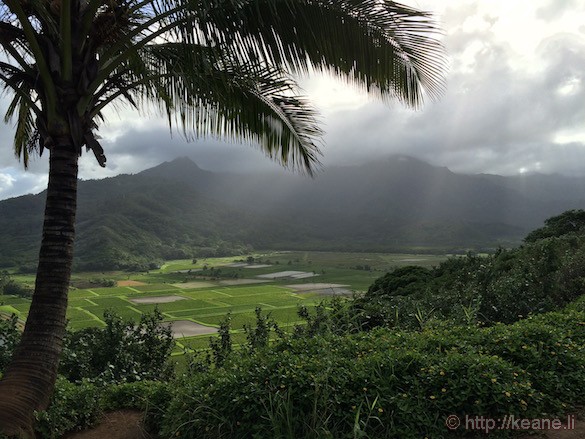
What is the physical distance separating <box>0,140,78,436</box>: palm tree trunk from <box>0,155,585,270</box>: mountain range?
12.2 m

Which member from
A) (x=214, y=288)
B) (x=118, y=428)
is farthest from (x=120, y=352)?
(x=214, y=288)

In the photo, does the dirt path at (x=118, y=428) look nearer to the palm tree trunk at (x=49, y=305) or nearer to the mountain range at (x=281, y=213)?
the palm tree trunk at (x=49, y=305)

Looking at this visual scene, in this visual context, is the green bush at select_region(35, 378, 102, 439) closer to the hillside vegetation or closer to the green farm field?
the hillside vegetation

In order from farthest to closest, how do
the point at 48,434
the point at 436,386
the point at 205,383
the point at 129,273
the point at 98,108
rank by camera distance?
the point at 129,273, the point at 98,108, the point at 48,434, the point at 205,383, the point at 436,386

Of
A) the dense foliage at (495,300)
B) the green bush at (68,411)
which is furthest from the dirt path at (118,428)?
the dense foliage at (495,300)

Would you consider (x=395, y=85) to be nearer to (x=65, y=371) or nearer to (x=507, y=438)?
(x=507, y=438)

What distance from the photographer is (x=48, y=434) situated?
376 centimetres

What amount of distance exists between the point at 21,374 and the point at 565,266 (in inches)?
293

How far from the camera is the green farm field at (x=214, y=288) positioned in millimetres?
32406

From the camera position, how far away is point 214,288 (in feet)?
177

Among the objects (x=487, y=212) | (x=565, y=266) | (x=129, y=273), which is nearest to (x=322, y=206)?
(x=487, y=212)

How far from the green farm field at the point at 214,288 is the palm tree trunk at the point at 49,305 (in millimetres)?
17920

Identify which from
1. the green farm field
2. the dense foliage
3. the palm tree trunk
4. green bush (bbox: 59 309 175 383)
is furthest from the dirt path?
the green farm field

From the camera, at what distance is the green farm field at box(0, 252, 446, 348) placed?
3241cm
